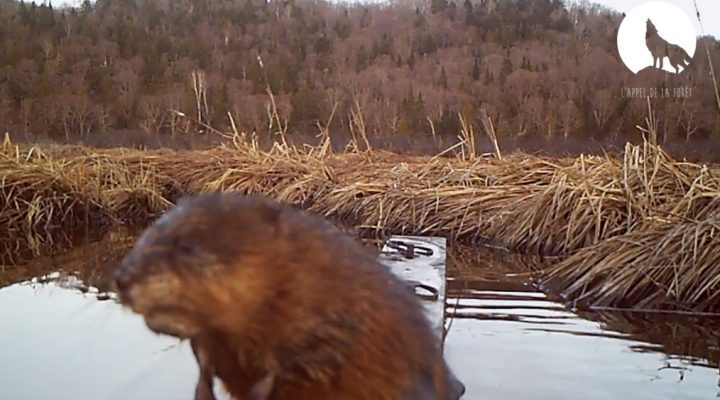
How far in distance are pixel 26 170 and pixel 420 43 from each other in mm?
7046

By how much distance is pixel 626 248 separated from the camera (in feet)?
10.9

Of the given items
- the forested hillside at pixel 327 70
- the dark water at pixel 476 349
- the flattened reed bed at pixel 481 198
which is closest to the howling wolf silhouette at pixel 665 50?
the forested hillside at pixel 327 70

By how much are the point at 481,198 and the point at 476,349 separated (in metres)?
2.75

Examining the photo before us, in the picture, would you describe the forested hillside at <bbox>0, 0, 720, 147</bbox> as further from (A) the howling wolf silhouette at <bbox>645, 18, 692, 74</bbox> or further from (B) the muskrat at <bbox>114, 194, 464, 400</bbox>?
(B) the muskrat at <bbox>114, 194, 464, 400</bbox>

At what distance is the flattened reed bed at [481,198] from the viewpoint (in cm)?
312

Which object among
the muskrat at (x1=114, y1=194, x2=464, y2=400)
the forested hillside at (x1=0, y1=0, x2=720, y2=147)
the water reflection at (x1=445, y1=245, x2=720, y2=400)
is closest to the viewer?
the muskrat at (x1=114, y1=194, x2=464, y2=400)

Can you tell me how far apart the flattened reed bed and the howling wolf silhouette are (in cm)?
177

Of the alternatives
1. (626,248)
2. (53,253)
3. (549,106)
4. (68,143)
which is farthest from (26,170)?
(549,106)

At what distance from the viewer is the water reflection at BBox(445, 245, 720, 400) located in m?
2.02

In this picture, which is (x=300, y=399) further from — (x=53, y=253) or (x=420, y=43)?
(x=420, y=43)

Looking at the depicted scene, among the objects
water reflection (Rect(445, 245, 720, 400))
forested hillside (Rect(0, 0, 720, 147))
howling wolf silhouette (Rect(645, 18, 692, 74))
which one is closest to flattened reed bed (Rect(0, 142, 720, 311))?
water reflection (Rect(445, 245, 720, 400))

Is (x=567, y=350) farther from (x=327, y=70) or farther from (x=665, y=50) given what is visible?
(x=327, y=70)

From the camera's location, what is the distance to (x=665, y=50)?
286 inches

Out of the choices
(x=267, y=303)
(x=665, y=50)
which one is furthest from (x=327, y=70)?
(x=267, y=303)
